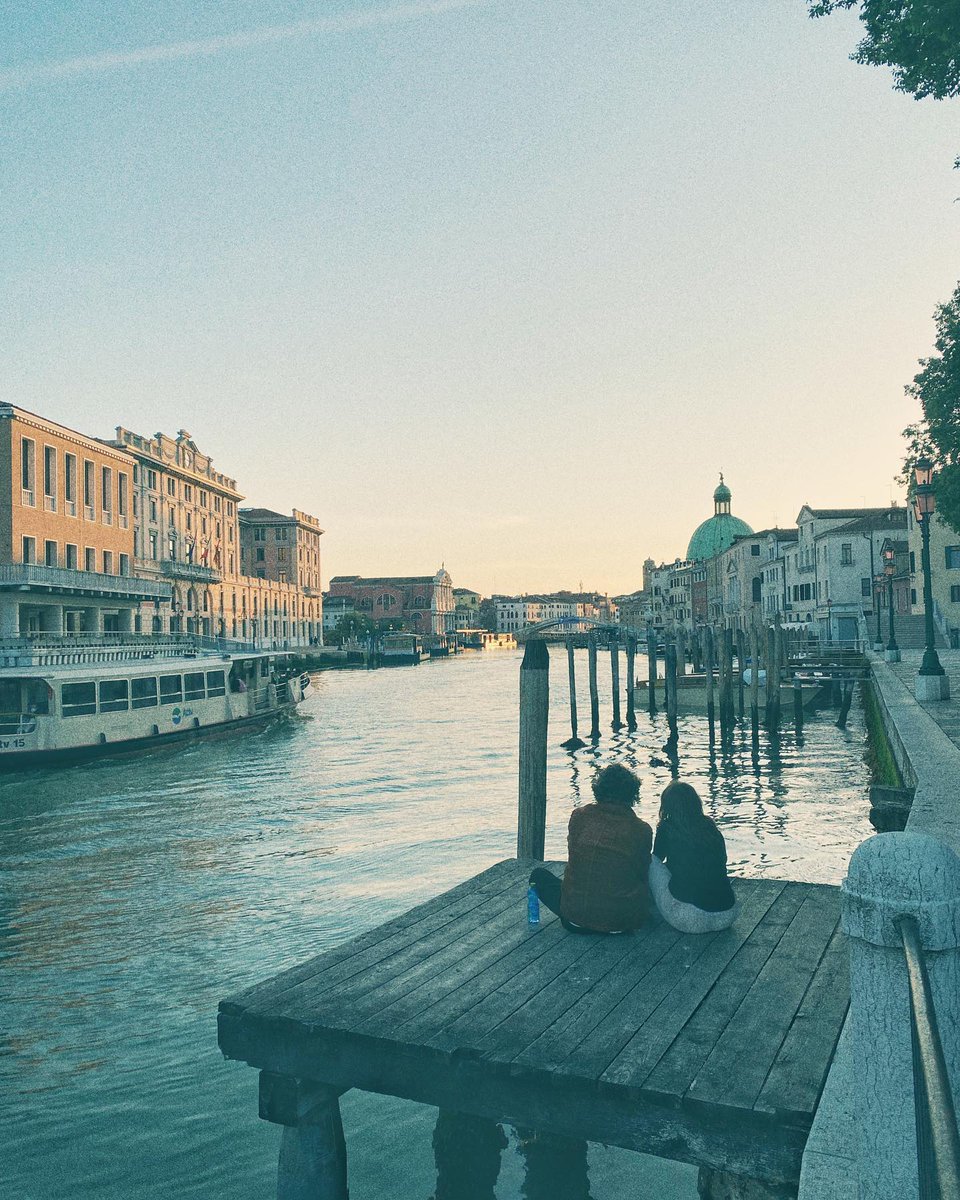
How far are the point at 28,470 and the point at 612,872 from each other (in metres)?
45.7

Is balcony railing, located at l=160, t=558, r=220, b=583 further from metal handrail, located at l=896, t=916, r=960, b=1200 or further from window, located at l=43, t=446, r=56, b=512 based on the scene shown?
metal handrail, located at l=896, t=916, r=960, b=1200

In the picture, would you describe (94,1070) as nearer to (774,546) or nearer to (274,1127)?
(274,1127)

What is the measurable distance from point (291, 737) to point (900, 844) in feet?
127

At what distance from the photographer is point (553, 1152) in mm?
7293

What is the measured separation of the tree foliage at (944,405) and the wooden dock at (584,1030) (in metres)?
21.4

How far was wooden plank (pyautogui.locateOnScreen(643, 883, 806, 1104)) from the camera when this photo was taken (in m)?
4.64

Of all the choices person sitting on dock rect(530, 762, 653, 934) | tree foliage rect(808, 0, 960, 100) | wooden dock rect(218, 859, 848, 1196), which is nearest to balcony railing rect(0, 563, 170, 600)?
tree foliage rect(808, 0, 960, 100)

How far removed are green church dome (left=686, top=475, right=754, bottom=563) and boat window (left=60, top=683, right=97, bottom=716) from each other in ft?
419

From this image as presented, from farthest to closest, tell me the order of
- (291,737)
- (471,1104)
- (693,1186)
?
(291,737)
(693,1186)
(471,1104)

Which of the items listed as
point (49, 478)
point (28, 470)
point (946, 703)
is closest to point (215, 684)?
point (28, 470)

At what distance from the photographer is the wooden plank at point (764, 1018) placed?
4543mm

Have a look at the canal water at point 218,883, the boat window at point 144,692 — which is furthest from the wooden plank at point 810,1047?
the boat window at point 144,692

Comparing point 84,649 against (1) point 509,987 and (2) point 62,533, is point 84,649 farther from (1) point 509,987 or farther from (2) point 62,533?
(1) point 509,987

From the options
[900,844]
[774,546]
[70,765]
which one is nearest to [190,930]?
[900,844]
